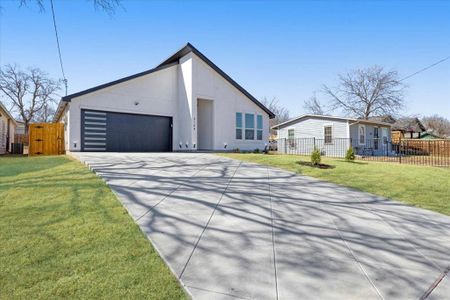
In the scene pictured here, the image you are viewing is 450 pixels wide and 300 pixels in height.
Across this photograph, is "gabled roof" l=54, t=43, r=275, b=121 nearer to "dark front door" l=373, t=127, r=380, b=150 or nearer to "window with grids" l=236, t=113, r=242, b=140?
"window with grids" l=236, t=113, r=242, b=140

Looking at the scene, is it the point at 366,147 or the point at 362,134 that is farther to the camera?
the point at 362,134

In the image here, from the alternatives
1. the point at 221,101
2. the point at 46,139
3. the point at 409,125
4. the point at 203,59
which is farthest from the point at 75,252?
the point at 409,125

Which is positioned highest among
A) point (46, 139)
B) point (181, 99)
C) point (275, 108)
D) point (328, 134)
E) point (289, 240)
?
point (275, 108)

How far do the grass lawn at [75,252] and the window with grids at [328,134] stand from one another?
1994 centimetres

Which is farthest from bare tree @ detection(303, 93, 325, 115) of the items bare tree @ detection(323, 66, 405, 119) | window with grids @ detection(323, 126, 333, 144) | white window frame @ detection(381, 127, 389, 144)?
window with grids @ detection(323, 126, 333, 144)

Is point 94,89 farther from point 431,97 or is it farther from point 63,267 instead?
point 431,97

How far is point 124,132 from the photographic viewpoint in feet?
47.2

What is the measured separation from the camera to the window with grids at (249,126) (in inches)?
711

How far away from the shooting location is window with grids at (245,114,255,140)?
59.2 feet

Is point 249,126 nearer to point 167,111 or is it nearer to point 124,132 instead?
point 167,111

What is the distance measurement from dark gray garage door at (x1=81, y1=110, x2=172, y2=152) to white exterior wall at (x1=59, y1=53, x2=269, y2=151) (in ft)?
0.96

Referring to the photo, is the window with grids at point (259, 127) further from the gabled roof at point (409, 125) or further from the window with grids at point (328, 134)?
the gabled roof at point (409, 125)

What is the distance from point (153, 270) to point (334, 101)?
4148 centimetres

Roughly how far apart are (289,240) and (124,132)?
12.9 meters
